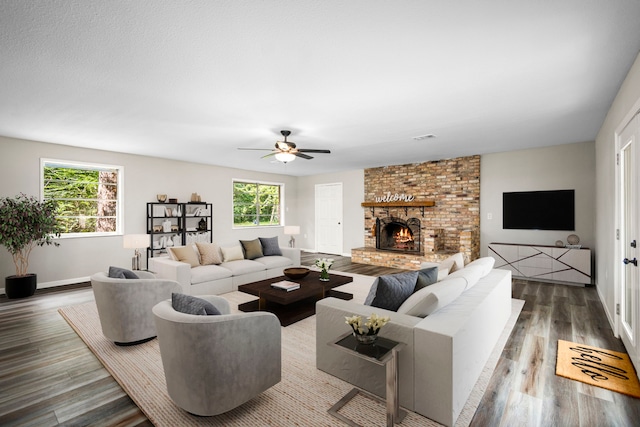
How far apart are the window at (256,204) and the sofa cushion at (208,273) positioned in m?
3.72

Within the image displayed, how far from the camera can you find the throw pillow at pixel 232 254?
17.6 feet

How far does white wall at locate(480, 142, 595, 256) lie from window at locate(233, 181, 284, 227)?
5882mm

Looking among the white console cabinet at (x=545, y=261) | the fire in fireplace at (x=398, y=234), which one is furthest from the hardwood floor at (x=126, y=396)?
the fire in fireplace at (x=398, y=234)

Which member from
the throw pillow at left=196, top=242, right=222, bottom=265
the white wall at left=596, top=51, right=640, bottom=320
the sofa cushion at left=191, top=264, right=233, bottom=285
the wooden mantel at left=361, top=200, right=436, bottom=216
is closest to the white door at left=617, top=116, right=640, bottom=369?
the white wall at left=596, top=51, right=640, bottom=320

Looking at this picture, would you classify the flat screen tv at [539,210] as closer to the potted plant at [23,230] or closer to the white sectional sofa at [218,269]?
the white sectional sofa at [218,269]

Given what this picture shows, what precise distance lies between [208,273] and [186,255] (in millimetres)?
500

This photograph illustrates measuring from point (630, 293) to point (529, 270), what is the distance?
3068mm

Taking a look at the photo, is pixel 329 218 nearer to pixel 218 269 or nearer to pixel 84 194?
pixel 218 269

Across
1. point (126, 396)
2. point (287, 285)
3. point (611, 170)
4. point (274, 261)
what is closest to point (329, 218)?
point (274, 261)

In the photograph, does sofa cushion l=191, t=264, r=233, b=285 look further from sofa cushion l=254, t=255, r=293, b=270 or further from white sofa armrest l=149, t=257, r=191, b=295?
sofa cushion l=254, t=255, r=293, b=270

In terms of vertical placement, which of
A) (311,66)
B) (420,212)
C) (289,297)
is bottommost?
(289,297)

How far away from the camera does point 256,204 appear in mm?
9141

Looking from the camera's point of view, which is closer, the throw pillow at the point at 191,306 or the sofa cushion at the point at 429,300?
the throw pillow at the point at 191,306

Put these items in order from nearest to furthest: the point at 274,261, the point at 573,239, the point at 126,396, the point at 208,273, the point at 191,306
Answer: the point at 191,306 < the point at 126,396 < the point at 208,273 < the point at 573,239 < the point at 274,261
